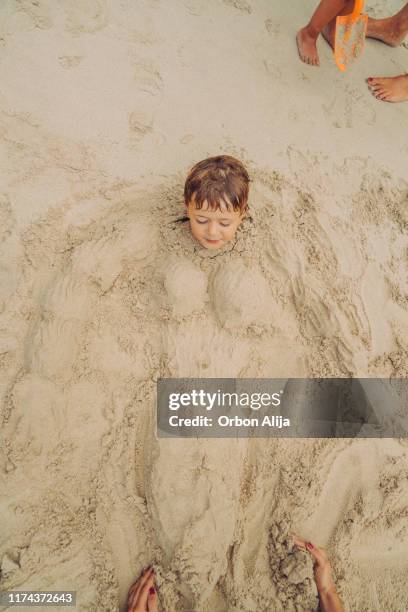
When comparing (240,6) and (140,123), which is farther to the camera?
(240,6)

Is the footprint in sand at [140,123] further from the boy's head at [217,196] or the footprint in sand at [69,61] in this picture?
the boy's head at [217,196]

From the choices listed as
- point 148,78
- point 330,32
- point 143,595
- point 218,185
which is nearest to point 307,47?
point 330,32

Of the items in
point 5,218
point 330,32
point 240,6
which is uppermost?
point 240,6

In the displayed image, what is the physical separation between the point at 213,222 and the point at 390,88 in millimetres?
1587

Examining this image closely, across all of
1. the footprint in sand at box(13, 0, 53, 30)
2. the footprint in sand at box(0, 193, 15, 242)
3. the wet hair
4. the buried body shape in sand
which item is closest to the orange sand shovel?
the buried body shape in sand

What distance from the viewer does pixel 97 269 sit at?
1.86m

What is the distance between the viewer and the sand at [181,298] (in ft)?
5.55

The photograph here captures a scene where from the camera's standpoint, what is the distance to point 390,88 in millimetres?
2434

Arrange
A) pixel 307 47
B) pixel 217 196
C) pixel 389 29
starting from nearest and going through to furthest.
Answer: pixel 217 196 → pixel 307 47 → pixel 389 29

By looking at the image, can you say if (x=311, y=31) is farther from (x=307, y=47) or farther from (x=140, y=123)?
(x=140, y=123)

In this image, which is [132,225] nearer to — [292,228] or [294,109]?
[292,228]

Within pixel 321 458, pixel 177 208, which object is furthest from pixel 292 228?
pixel 321 458

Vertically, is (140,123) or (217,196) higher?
(140,123)

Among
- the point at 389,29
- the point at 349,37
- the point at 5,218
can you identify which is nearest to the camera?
the point at 5,218
